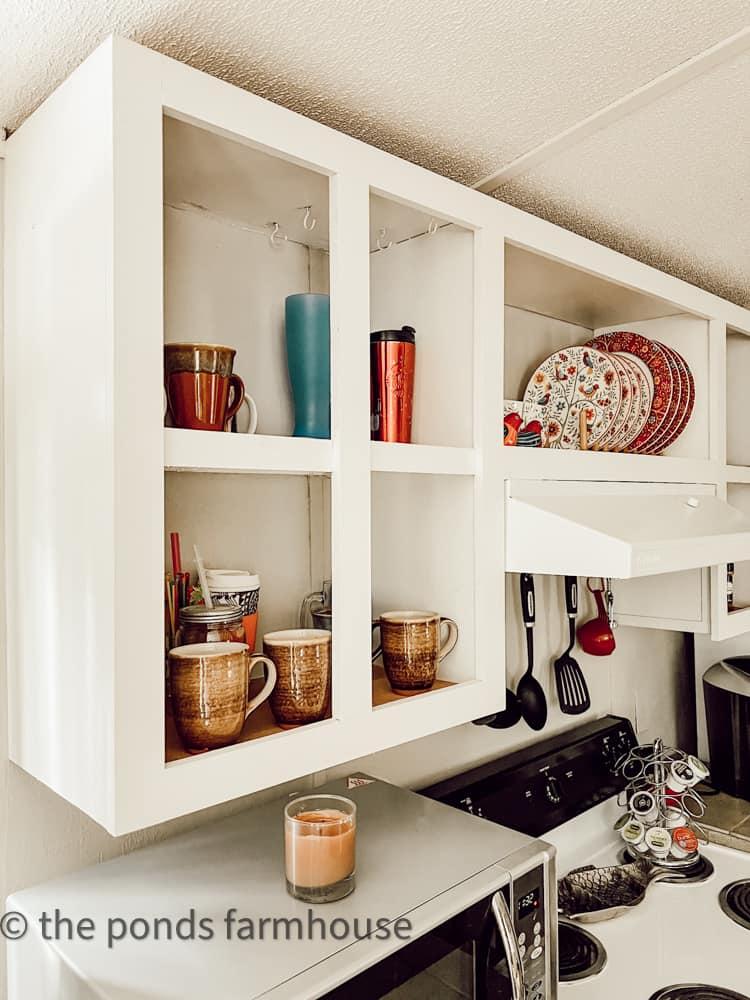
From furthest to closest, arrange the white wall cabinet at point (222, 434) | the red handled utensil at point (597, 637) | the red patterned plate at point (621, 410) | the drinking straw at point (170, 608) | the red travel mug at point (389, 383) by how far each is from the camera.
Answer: the red handled utensil at point (597, 637) < the red patterned plate at point (621, 410) < the red travel mug at point (389, 383) < the drinking straw at point (170, 608) < the white wall cabinet at point (222, 434)

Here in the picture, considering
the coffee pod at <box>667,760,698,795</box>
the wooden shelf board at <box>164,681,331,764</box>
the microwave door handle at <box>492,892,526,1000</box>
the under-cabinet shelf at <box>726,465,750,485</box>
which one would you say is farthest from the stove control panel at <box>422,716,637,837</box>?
the under-cabinet shelf at <box>726,465,750,485</box>

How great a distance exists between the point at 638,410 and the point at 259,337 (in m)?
0.83

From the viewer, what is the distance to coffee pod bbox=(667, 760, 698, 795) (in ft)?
5.85

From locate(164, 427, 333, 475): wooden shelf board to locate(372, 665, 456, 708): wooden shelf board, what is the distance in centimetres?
34

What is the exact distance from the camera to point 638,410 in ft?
5.35

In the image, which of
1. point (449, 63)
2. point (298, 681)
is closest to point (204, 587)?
point (298, 681)

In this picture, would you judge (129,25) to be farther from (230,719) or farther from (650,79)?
(230,719)

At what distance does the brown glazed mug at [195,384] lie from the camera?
919mm

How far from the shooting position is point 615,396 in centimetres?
158

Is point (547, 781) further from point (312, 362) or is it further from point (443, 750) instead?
point (312, 362)

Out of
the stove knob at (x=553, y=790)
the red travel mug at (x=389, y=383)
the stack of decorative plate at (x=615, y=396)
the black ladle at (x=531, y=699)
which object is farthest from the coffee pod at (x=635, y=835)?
the red travel mug at (x=389, y=383)

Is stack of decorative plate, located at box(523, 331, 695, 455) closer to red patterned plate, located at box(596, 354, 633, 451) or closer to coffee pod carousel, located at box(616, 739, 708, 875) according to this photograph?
red patterned plate, located at box(596, 354, 633, 451)

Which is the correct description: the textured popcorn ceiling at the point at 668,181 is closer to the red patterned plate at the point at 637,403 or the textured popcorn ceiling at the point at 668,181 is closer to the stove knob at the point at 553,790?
the red patterned plate at the point at 637,403

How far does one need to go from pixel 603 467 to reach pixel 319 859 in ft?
2.74
